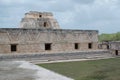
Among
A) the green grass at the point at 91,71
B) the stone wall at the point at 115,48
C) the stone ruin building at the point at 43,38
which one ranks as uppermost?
the stone ruin building at the point at 43,38

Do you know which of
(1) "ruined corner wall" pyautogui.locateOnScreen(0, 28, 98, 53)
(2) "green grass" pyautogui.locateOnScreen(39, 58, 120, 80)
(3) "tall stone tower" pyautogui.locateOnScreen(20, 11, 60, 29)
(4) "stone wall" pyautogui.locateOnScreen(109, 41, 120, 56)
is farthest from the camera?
(3) "tall stone tower" pyautogui.locateOnScreen(20, 11, 60, 29)

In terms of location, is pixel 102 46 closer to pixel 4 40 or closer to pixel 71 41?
pixel 71 41

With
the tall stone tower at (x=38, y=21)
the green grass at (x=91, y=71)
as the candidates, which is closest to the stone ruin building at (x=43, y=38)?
the tall stone tower at (x=38, y=21)

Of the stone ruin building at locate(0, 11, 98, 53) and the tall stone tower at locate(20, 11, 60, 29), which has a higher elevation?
the tall stone tower at locate(20, 11, 60, 29)

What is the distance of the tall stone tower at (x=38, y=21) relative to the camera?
94.0ft

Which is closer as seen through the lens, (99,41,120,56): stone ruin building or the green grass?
the green grass

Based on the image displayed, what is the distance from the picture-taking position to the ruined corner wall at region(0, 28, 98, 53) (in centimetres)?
2436

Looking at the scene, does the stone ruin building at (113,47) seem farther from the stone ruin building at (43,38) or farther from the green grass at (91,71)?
the green grass at (91,71)

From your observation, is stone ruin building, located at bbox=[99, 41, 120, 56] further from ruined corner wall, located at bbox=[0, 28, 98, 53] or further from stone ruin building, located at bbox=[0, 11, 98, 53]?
ruined corner wall, located at bbox=[0, 28, 98, 53]

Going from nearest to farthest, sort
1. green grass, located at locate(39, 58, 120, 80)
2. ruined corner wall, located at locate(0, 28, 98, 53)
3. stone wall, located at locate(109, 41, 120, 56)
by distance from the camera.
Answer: green grass, located at locate(39, 58, 120, 80)
ruined corner wall, located at locate(0, 28, 98, 53)
stone wall, located at locate(109, 41, 120, 56)

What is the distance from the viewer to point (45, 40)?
2602 centimetres

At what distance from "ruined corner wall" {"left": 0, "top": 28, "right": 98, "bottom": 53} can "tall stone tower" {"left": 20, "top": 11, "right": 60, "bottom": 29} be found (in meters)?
2.71

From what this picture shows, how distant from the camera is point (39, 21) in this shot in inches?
1136

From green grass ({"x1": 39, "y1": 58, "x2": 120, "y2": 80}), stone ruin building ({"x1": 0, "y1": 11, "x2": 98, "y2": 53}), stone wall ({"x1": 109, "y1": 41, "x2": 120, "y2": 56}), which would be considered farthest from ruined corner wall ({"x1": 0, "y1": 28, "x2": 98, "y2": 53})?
green grass ({"x1": 39, "y1": 58, "x2": 120, "y2": 80})
